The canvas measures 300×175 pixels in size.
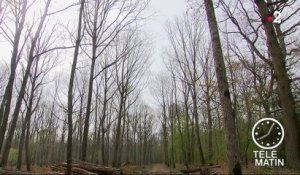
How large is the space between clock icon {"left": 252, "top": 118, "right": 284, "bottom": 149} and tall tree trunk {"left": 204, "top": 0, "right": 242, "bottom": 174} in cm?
239

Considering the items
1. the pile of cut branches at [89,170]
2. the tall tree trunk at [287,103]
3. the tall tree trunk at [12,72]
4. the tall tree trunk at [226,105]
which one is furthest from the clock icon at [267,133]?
the tall tree trunk at [12,72]

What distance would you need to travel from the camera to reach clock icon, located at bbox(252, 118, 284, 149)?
915 centimetres

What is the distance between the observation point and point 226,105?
6832mm

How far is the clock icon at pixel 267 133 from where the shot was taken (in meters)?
9.15

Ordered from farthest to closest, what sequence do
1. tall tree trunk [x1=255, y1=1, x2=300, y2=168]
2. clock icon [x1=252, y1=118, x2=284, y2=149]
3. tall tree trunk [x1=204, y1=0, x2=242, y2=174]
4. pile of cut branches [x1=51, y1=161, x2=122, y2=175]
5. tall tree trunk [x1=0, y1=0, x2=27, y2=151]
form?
pile of cut branches [x1=51, y1=161, x2=122, y2=175], tall tree trunk [x1=0, y1=0, x2=27, y2=151], clock icon [x1=252, y1=118, x2=284, y2=149], tall tree trunk [x1=255, y1=1, x2=300, y2=168], tall tree trunk [x1=204, y1=0, x2=242, y2=174]

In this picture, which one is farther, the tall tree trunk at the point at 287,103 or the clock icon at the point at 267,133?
the clock icon at the point at 267,133

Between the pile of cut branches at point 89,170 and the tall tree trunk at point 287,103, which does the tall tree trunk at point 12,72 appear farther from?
the tall tree trunk at point 287,103

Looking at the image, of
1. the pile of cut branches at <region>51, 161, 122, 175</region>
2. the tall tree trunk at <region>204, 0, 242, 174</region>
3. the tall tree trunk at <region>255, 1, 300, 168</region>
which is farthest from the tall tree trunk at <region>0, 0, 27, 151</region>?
the tall tree trunk at <region>255, 1, 300, 168</region>

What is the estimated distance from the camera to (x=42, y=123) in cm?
4256

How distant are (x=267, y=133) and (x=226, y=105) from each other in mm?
3032

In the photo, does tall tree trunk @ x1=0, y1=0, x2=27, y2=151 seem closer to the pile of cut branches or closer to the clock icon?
the pile of cut branches

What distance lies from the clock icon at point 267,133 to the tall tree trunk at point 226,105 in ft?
7.85

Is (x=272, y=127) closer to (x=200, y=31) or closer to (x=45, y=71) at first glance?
(x=200, y=31)

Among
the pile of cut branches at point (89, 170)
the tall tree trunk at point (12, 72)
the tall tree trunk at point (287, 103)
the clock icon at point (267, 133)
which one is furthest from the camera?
the pile of cut branches at point (89, 170)
